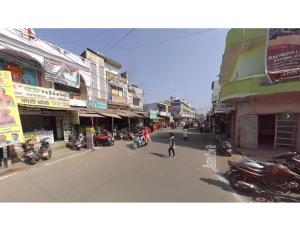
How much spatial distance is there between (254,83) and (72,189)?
35.9 ft

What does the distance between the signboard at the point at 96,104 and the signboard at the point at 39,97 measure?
3.99 meters

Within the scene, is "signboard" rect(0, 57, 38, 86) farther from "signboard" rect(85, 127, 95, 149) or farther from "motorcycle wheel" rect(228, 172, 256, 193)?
"motorcycle wheel" rect(228, 172, 256, 193)

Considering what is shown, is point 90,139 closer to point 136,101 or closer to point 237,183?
point 237,183

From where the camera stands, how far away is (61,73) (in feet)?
48.3

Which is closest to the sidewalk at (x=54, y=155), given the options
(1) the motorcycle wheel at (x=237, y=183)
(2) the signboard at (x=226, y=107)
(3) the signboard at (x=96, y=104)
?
(3) the signboard at (x=96, y=104)

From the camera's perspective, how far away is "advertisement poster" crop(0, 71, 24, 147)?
8125 mm

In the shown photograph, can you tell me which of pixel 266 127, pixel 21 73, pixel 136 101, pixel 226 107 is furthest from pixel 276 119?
pixel 136 101

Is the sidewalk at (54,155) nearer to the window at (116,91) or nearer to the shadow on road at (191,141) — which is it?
the shadow on road at (191,141)

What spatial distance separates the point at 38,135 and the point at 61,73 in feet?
16.8

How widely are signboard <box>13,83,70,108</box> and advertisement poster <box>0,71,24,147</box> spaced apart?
1333 millimetres

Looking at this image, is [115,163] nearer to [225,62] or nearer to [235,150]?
[235,150]

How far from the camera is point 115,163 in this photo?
931cm

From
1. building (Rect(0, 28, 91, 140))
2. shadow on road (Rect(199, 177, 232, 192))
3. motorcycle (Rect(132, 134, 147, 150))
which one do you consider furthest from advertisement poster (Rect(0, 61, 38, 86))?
shadow on road (Rect(199, 177, 232, 192))

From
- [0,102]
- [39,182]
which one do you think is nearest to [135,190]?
[39,182]
